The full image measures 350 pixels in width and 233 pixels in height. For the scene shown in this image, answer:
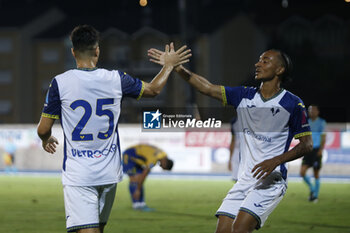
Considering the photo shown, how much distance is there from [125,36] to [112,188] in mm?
55032

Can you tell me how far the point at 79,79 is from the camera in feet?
16.0

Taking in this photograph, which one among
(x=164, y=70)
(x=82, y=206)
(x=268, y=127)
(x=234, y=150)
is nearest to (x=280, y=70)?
(x=268, y=127)

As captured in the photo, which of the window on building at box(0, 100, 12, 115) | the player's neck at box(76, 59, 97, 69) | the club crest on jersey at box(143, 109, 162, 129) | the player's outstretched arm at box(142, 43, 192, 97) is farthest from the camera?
the window on building at box(0, 100, 12, 115)

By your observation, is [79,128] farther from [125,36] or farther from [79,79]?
[125,36]

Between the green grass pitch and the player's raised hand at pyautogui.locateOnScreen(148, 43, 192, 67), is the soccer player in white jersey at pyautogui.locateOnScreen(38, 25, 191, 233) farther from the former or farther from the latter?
the green grass pitch

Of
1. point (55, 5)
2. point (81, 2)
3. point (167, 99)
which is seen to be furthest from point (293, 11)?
point (55, 5)

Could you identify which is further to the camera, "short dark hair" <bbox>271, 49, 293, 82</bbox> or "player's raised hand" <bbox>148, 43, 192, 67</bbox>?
"short dark hair" <bbox>271, 49, 293, 82</bbox>

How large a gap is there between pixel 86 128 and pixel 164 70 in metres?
0.97

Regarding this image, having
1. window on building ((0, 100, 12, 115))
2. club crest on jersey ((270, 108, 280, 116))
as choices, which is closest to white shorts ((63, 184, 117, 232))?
club crest on jersey ((270, 108, 280, 116))

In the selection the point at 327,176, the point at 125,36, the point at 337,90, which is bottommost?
the point at 327,176

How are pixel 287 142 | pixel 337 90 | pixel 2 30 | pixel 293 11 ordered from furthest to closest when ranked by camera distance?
pixel 2 30
pixel 293 11
pixel 337 90
pixel 287 142

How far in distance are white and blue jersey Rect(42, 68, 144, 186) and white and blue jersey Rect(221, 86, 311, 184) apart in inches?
58.0

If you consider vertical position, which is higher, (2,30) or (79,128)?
(2,30)

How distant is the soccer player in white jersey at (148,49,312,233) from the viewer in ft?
18.4
